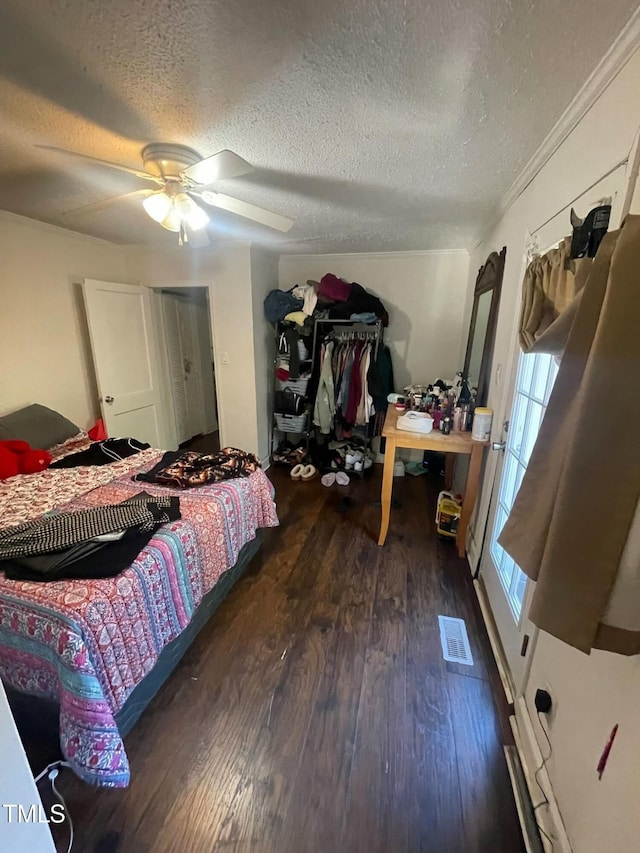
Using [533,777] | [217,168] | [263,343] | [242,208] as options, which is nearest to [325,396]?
[263,343]

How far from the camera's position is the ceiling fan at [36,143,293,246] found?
1369 millimetres

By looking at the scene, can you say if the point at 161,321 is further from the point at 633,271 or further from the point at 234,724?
the point at 633,271

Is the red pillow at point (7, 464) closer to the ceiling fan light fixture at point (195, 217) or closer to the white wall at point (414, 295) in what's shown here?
the ceiling fan light fixture at point (195, 217)

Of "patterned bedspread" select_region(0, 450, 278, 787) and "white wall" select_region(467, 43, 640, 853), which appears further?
"patterned bedspread" select_region(0, 450, 278, 787)

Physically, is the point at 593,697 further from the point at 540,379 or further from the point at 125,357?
the point at 125,357

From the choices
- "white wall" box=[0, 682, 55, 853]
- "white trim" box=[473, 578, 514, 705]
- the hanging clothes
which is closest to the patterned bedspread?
"white wall" box=[0, 682, 55, 853]

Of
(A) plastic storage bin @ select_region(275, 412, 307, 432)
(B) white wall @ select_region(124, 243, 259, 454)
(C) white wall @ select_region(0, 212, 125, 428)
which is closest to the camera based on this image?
(C) white wall @ select_region(0, 212, 125, 428)

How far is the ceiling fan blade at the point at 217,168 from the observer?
129 centimetres

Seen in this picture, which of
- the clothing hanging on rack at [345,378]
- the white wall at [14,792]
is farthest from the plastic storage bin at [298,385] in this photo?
the white wall at [14,792]

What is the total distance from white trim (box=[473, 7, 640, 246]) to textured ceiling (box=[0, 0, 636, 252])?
29 millimetres

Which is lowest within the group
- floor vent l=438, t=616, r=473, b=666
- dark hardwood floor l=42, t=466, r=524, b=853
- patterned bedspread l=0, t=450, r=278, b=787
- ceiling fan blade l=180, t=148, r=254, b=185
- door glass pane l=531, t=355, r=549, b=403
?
dark hardwood floor l=42, t=466, r=524, b=853

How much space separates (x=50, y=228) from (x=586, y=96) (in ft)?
11.3

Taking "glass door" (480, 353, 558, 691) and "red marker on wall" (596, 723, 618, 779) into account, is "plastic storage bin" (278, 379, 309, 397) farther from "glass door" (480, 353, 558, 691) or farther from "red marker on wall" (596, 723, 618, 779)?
"red marker on wall" (596, 723, 618, 779)

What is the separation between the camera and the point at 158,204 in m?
1.70
